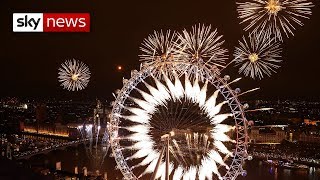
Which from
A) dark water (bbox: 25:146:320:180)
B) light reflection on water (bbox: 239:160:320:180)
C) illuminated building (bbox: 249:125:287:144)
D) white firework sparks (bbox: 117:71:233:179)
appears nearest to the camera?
white firework sparks (bbox: 117:71:233:179)

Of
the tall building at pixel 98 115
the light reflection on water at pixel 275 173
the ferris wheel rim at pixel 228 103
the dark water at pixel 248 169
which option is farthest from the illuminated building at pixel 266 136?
the ferris wheel rim at pixel 228 103

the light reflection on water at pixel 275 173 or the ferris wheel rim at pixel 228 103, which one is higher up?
the ferris wheel rim at pixel 228 103

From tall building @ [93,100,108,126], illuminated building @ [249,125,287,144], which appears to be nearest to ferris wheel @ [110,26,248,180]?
tall building @ [93,100,108,126]

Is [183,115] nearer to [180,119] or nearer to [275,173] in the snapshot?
[180,119]

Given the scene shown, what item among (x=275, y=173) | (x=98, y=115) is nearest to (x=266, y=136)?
(x=275, y=173)

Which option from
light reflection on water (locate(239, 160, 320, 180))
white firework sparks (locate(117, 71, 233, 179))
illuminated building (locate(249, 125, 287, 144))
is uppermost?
white firework sparks (locate(117, 71, 233, 179))

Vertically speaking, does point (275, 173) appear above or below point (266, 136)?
below

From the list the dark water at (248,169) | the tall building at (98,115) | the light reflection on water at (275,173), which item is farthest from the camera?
the tall building at (98,115)

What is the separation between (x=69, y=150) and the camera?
26.7 meters

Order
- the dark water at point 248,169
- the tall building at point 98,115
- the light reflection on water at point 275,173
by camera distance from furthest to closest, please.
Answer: the tall building at point 98,115, the light reflection on water at point 275,173, the dark water at point 248,169

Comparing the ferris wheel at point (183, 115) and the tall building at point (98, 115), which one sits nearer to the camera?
the ferris wheel at point (183, 115)

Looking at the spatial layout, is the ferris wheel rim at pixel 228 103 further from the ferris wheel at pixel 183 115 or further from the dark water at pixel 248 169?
the dark water at pixel 248 169

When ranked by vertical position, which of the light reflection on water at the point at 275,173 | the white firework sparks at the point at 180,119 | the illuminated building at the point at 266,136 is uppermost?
the white firework sparks at the point at 180,119

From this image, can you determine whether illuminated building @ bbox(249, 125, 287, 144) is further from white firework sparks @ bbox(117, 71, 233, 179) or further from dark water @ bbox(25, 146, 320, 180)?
white firework sparks @ bbox(117, 71, 233, 179)
